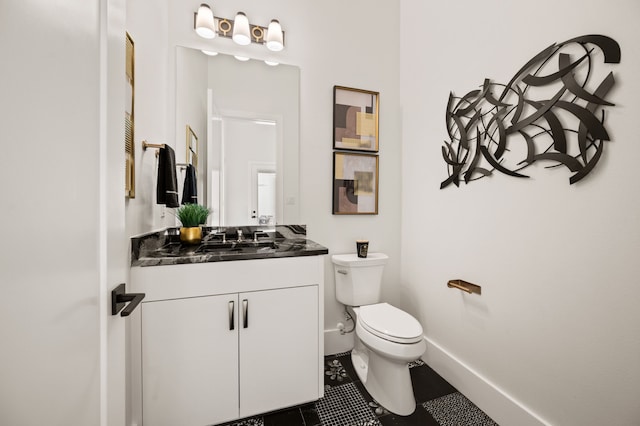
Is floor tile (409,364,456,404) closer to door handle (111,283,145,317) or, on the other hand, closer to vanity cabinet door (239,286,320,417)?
vanity cabinet door (239,286,320,417)

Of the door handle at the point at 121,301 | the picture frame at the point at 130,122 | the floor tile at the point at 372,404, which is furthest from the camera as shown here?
the floor tile at the point at 372,404

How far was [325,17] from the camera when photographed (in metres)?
1.95

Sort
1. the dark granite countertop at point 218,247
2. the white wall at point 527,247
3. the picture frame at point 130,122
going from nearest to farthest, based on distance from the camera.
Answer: the white wall at point 527,247 < the picture frame at point 130,122 < the dark granite countertop at point 218,247

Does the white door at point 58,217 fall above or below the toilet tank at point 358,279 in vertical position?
above

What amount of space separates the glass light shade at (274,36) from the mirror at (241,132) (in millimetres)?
127

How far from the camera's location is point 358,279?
6.06 ft

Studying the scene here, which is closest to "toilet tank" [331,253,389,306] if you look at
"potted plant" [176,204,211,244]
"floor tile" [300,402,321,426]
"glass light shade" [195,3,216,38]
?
"floor tile" [300,402,321,426]

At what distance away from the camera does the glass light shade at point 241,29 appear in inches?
67.5

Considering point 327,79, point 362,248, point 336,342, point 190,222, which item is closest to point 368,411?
point 336,342

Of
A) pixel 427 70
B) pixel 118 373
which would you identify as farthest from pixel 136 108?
pixel 427 70

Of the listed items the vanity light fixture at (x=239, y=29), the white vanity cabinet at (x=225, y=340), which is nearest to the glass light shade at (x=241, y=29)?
the vanity light fixture at (x=239, y=29)

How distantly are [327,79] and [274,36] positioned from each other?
0.46 m

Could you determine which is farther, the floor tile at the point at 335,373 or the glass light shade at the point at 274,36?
the glass light shade at the point at 274,36

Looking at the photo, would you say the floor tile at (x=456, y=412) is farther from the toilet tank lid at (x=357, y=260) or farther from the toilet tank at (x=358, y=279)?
the toilet tank lid at (x=357, y=260)
